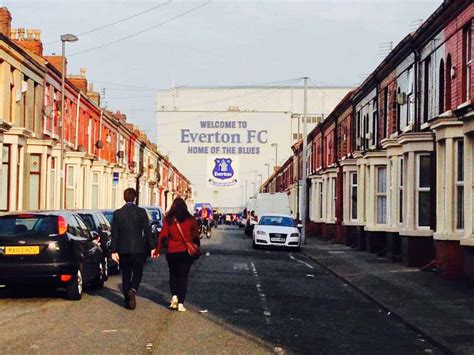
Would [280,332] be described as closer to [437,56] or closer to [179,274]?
[179,274]

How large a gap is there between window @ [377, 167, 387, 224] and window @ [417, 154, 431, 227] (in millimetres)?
6989

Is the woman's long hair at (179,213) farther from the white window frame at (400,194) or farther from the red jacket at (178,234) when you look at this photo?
the white window frame at (400,194)

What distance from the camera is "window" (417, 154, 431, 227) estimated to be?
24.7m

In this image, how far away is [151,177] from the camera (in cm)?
7919

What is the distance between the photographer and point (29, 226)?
1543cm

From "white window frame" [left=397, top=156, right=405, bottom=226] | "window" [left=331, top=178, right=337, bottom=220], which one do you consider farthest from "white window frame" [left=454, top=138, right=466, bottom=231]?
"window" [left=331, top=178, right=337, bottom=220]

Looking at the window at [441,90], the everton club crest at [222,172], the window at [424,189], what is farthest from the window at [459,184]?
the everton club crest at [222,172]

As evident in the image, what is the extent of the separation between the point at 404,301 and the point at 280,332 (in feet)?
16.4

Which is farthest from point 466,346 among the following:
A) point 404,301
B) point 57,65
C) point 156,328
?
point 57,65

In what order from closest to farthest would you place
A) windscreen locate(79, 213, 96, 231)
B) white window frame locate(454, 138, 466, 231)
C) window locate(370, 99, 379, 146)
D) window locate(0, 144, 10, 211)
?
windscreen locate(79, 213, 96, 231), white window frame locate(454, 138, 466, 231), window locate(0, 144, 10, 211), window locate(370, 99, 379, 146)

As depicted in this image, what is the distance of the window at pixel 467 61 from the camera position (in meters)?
20.8

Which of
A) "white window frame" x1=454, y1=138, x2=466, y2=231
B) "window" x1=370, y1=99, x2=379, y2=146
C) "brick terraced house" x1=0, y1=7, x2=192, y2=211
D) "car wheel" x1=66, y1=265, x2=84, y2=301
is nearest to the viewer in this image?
"car wheel" x1=66, y1=265, x2=84, y2=301

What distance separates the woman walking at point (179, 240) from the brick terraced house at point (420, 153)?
24.8ft

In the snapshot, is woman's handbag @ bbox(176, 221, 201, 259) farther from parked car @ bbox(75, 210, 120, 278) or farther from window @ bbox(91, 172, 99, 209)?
window @ bbox(91, 172, 99, 209)
